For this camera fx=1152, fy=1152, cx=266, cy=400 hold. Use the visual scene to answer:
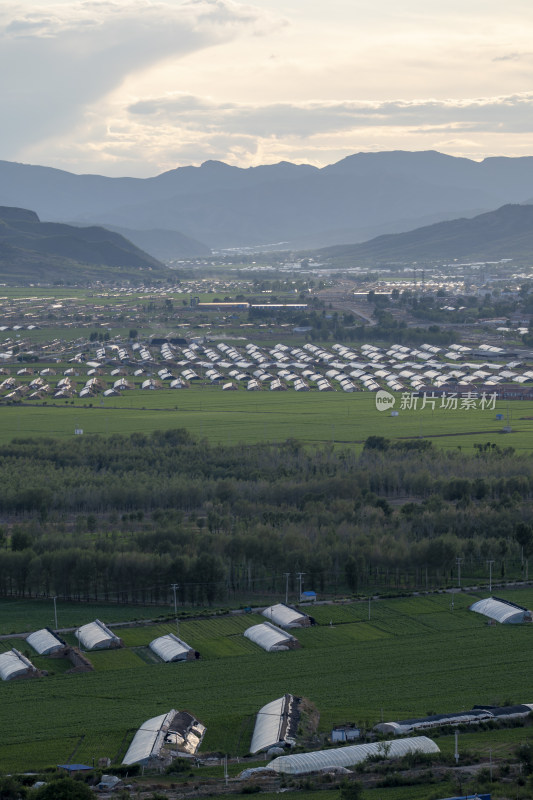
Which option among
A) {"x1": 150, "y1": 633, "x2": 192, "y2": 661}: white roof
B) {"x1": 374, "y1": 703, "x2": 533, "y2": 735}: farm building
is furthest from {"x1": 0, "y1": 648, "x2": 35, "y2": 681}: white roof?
{"x1": 374, "y1": 703, "x2": 533, "y2": 735}: farm building

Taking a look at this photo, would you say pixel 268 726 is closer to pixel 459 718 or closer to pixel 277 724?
pixel 277 724

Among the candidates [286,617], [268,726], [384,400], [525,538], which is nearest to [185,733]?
[268,726]

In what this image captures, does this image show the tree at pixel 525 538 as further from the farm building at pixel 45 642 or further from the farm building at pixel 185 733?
the farm building at pixel 185 733

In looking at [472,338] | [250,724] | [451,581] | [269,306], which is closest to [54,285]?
[269,306]

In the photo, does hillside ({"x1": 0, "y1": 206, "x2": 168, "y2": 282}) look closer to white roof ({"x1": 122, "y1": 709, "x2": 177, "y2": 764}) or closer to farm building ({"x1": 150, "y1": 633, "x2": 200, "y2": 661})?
farm building ({"x1": 150, "y1": 633, "x2": 200, "y2": 661})

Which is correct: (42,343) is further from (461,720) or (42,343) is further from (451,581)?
(461,720)
